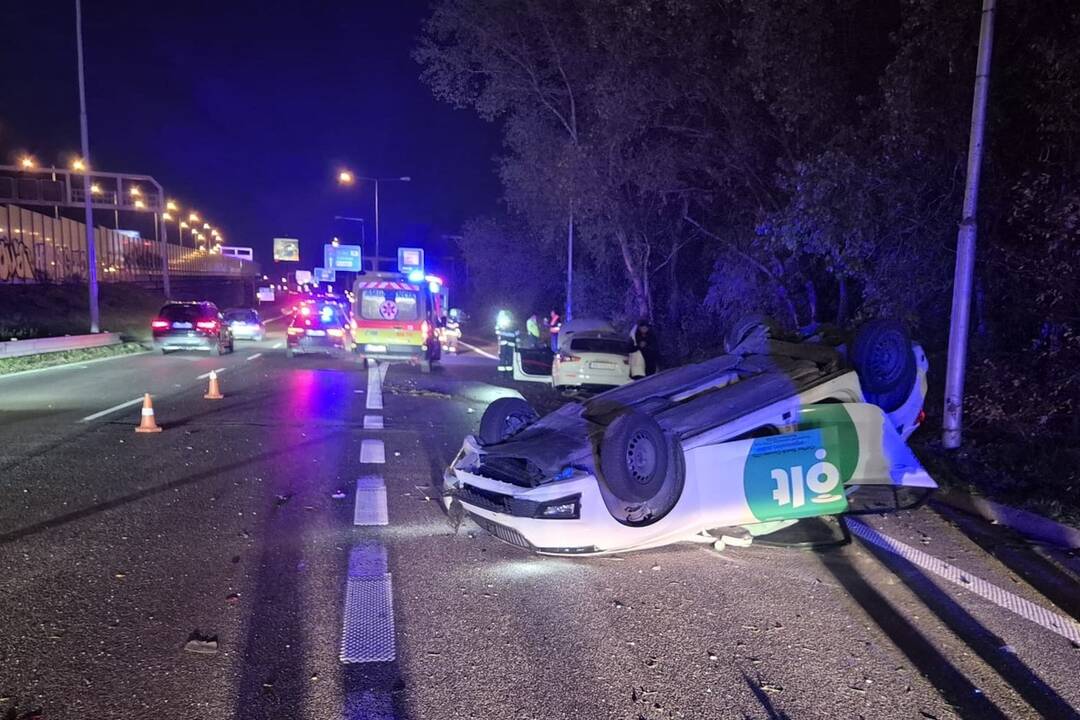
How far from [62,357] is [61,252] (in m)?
34.7

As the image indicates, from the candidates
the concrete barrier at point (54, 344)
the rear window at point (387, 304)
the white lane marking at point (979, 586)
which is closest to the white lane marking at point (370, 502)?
the white lane marking at point (979, 586)

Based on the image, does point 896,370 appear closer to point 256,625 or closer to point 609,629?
point 609,629

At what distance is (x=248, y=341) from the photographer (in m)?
30.1

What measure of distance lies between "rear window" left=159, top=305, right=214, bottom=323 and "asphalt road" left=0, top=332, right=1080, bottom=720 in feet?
50.1

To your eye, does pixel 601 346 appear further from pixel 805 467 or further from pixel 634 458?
pixel 634 458

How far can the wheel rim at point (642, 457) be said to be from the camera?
187 inches

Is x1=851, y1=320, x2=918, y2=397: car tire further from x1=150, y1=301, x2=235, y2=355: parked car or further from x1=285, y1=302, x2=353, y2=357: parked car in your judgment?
x1=150, y1=301, x2=235, y2=355: parked car

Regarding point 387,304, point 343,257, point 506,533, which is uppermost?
point 343,257

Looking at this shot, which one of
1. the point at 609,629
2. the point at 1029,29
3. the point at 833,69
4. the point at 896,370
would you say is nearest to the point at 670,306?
the point at 833,69

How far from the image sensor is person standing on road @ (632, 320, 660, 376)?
14.2 metres

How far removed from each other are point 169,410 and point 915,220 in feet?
37.7

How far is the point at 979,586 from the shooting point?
500cm

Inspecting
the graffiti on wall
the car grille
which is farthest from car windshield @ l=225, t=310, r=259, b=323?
the car grille

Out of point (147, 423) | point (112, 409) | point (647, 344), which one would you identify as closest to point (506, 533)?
point (147, 423)
